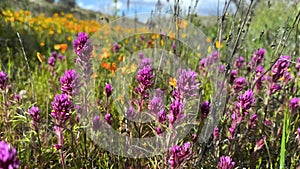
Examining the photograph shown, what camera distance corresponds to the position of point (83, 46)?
5.85ft

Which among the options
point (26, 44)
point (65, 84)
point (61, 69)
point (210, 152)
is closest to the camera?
point (65, 84)

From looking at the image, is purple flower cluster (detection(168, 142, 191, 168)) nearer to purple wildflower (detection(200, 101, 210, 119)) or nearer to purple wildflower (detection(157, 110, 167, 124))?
purple wildflower (detection(157, 110, 167, 124))

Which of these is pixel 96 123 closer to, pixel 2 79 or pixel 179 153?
pixel 2 79

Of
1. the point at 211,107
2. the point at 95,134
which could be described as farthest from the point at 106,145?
the point at 211,107

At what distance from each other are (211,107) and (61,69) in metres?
2.64

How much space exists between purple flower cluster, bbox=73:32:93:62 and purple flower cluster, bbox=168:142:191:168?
0.81 m

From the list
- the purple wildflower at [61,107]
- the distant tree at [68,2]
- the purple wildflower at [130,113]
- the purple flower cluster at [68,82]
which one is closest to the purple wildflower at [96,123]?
the purple wildflower at [130,113]

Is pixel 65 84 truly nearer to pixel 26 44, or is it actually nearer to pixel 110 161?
pixel 110 161

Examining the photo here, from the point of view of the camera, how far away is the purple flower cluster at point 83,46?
177 centimetres

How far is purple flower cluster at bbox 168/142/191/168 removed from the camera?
1.35 meters

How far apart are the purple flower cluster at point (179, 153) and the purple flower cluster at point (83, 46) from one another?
807 millimetres

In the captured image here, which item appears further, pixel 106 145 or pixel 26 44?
pixel 26 44

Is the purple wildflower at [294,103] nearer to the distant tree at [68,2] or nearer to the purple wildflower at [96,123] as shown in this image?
the purple wildflower at [96,123]

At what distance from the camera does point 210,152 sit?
1926mm
